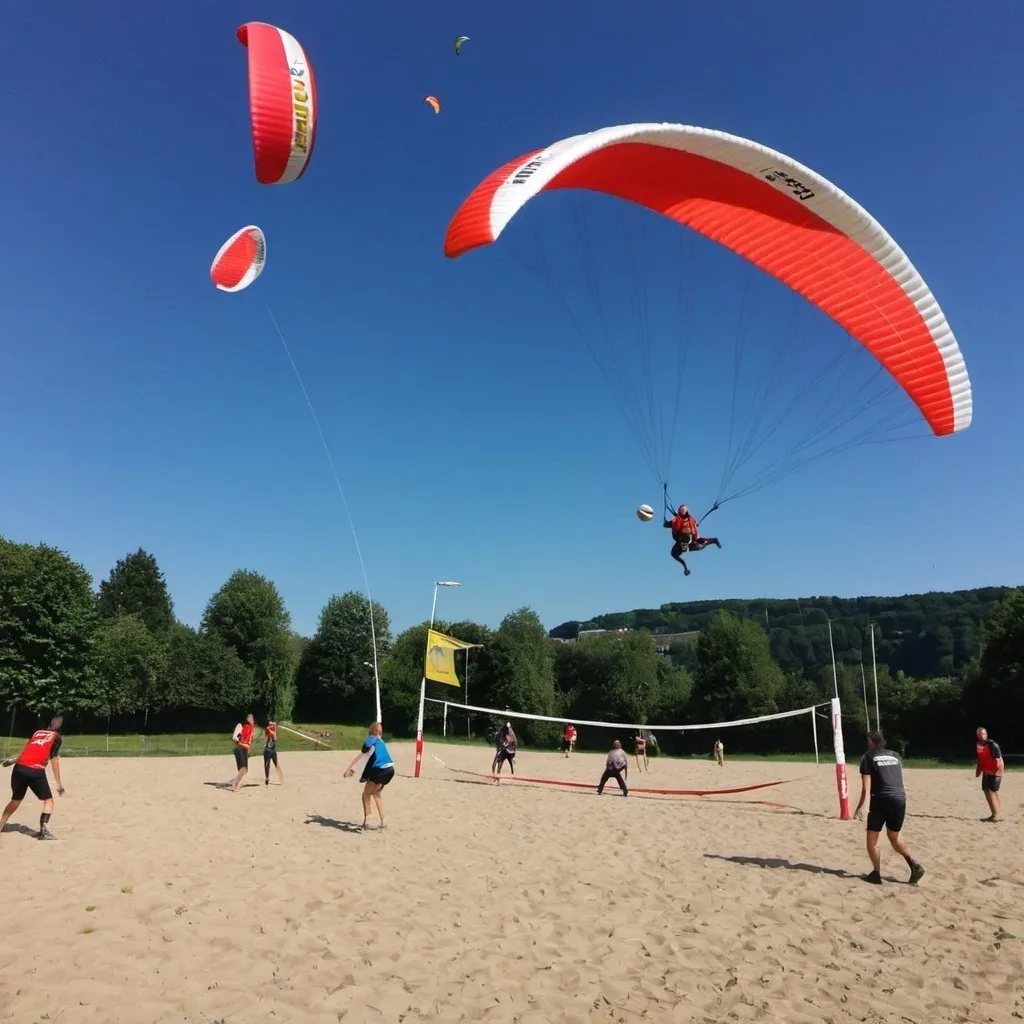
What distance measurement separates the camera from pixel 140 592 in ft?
241

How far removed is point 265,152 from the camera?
997 centimetres

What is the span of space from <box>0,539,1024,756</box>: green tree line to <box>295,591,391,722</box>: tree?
121 mm

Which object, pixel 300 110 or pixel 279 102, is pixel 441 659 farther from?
pixel 279 102

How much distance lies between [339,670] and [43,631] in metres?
26.0

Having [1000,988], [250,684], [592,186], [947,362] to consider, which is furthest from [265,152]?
[250,684]

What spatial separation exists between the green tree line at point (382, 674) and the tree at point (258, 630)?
0.12m

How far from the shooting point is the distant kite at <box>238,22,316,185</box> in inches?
384

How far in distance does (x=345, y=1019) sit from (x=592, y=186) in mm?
11397

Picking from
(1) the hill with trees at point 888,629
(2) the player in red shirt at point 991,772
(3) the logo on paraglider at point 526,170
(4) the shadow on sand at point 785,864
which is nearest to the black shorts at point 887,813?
(4) the shadow on sand at point 785,864

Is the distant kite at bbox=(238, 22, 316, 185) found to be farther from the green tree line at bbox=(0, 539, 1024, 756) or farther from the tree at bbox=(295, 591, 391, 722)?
the tree at bbox=(295, 591, 391, 722)

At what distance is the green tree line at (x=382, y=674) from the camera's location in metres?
41.3

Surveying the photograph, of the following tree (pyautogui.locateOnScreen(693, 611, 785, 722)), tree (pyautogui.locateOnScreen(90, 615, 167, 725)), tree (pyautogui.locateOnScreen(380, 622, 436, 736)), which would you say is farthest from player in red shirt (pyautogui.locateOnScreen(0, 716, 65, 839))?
tree (pyautogui.locateOnScreen(693, 611, 785, 722))

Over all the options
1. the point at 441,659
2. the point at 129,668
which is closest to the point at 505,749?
the point at 441,659

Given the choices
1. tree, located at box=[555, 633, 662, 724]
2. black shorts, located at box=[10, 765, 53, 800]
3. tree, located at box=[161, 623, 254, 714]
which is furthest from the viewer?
tree, located at box=[555, 633, 662, 724]
